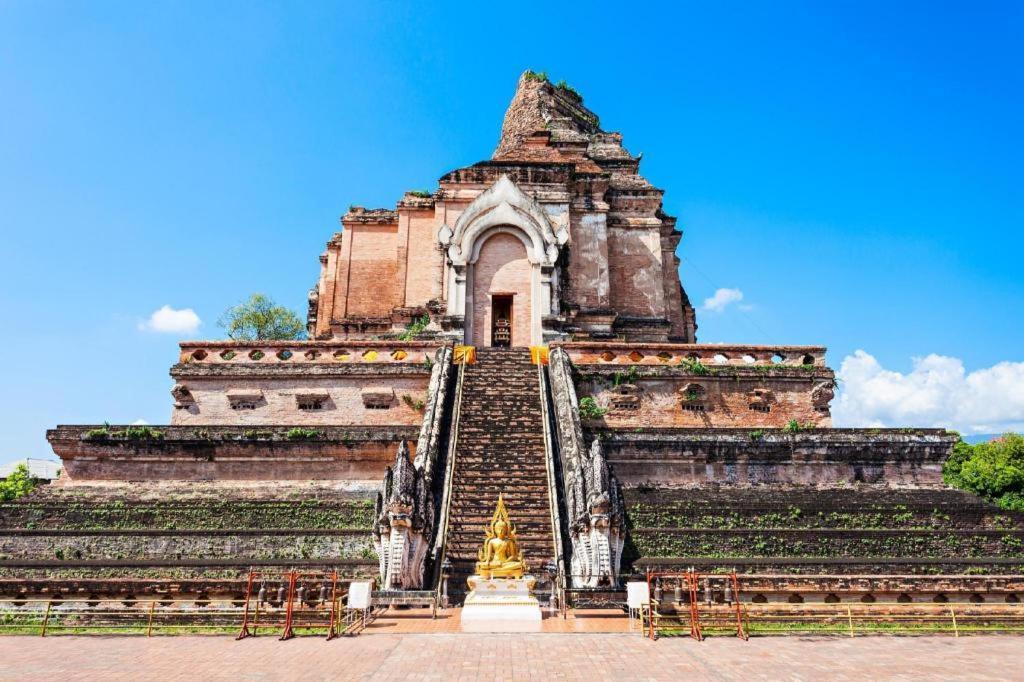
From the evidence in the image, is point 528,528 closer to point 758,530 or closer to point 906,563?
point 758,530

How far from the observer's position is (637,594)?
10055 mm

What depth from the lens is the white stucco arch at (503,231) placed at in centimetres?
2275

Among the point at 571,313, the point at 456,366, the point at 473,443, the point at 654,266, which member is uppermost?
Result: the point at 654,266

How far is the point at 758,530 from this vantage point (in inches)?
514

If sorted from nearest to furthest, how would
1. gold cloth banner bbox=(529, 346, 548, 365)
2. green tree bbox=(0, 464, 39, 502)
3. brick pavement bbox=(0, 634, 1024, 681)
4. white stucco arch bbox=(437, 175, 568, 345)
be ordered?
brick pavement bbox=(0, 634, 1024, 681) → gold cloth banner bbox=(529, 346, 548, 365) → white stucco arch bbox=(437, 175, 568, 345) → green tree bbox=(0, 464, 39, 502)

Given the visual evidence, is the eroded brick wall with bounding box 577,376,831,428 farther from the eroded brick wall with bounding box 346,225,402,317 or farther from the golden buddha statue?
the eroded brick wall with bounding box 346,225,402,317

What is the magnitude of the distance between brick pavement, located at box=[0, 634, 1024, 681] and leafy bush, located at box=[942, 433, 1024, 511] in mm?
22746

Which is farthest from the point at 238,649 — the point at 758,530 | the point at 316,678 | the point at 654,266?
the point at 654,266

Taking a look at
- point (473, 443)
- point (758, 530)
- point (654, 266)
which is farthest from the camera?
point (654, 266)

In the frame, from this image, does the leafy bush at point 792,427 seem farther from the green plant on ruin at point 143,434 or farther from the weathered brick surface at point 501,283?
the green plant on ruin at point 143,434

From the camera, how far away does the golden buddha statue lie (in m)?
10.8

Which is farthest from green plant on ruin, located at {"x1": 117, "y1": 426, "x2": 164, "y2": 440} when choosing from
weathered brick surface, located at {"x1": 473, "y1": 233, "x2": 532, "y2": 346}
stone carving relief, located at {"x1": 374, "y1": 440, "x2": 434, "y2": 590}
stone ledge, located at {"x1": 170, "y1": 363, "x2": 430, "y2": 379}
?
weathered brick surface, located at {"x1": 473, "y1": 233, "x2": 532, "y2": 346}

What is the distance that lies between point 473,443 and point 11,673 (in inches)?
364

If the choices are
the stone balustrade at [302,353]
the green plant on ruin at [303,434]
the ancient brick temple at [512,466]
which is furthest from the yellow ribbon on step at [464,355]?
the green plant on ruin at [303,434]
